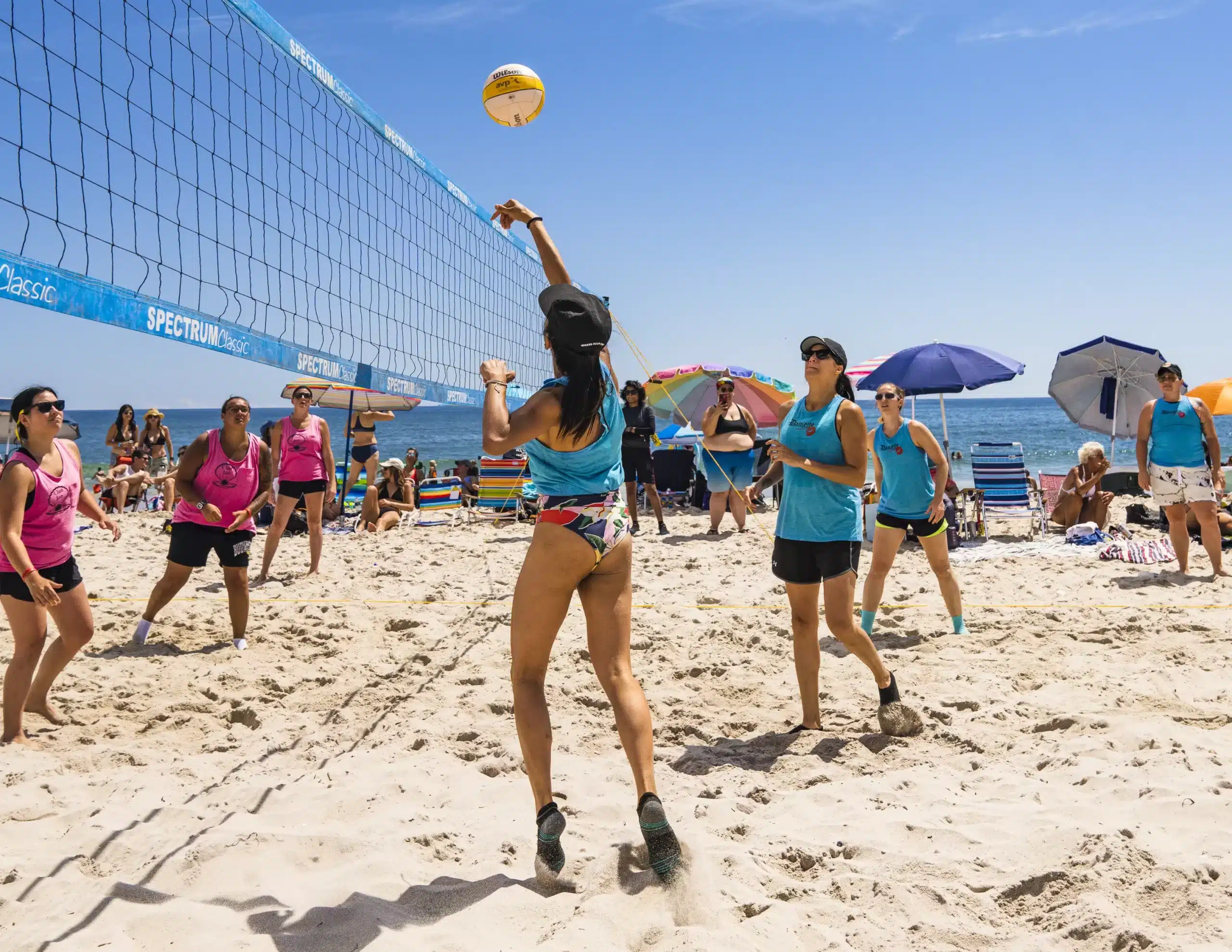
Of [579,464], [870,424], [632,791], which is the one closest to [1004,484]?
[632,791]

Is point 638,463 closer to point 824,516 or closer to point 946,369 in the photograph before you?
point 946,369

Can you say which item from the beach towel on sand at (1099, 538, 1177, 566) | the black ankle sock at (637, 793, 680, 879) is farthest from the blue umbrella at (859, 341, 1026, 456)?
the black ankle sock at (637, 793, 680, 879)

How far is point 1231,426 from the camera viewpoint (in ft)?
169

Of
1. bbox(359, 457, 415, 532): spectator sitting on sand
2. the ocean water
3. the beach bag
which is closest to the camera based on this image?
the beach bag

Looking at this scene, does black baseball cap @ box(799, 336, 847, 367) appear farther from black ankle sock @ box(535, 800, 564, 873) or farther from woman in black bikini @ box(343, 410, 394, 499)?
woman in black bikini @ box(343, 410, 394, 499)

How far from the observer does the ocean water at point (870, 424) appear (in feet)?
117

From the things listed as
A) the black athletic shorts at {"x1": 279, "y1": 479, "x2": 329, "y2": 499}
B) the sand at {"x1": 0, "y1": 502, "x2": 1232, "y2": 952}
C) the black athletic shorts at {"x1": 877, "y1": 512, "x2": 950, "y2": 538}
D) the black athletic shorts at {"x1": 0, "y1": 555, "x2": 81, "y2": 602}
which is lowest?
the sand at {"x1": 0, "y1": 502, "x2": 1232, "y2": 952}

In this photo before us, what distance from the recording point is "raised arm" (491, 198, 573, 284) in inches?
105

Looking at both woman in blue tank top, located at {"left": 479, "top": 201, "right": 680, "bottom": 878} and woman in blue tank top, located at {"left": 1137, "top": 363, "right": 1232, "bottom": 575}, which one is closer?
woman in blue tank top, located at {"left": 479, "top": 201, "right": 680, "bottom": 878}

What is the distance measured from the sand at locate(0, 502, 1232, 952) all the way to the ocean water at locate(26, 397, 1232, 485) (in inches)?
666

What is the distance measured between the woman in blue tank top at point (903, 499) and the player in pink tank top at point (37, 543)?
339 cm

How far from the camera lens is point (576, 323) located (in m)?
2.27

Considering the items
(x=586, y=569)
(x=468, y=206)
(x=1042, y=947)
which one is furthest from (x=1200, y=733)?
(x=468, y=206)

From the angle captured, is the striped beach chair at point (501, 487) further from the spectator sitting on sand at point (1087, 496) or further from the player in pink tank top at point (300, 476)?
the spectator sitting on sand at point (1087, 496)
